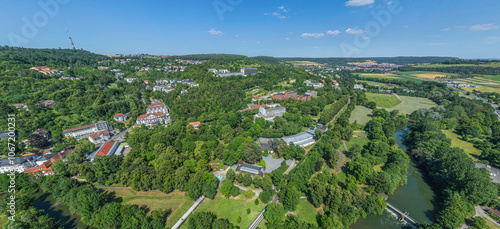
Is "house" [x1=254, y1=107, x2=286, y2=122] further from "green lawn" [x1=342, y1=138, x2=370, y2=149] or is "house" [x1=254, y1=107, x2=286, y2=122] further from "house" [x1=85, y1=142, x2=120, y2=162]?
"house" [x1=85, y1=142, x2=120, y2=162]

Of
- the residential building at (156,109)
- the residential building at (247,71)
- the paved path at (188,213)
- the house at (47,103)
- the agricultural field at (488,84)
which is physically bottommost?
the paved path at (188,213)

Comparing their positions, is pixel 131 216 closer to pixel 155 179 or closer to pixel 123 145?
pixel 155 179

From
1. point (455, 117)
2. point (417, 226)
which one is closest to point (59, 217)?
point (417, 226)

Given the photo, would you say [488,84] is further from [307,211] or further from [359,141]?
[307,211]

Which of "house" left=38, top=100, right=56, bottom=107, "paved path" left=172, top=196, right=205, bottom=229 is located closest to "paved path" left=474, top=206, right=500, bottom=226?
"paved path" left=172, top=196, right=205, bottom=229

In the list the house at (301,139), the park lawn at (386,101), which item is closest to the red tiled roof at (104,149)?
the house at (301,139)

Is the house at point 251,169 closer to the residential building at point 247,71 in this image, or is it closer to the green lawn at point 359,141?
the green lawn at point 359,141
